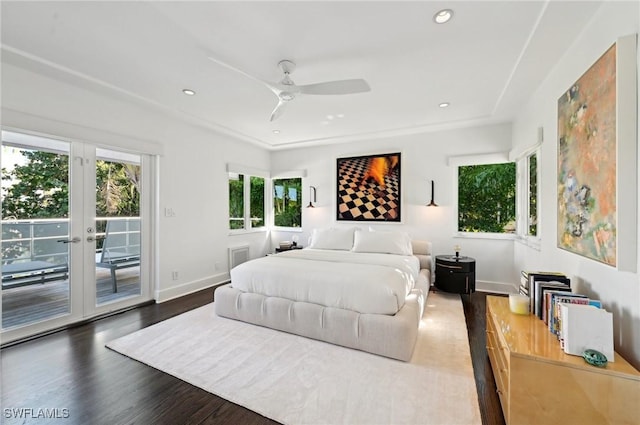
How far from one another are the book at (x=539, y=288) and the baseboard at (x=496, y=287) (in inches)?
90.3

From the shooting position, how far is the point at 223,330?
2777mm

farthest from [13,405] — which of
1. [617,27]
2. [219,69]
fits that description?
[617,27]

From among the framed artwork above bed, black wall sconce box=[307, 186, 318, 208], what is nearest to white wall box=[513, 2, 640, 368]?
the framed artwork above bed

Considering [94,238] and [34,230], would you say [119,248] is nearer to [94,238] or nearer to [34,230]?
[94,238]

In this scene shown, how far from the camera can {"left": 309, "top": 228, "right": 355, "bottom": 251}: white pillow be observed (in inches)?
168

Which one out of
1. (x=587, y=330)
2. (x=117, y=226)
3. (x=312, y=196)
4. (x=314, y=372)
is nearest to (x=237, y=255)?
(x=312, y=196)

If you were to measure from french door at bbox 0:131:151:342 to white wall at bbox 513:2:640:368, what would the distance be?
4494mm

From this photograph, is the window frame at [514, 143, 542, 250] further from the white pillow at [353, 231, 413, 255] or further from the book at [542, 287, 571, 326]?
the white pillow at [353, 231, 413, 255]

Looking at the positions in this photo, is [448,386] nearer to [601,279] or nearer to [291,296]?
[601,279]

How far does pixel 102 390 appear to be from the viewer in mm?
1877

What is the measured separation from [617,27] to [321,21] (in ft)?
5.83

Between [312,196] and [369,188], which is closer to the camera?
[369,188]

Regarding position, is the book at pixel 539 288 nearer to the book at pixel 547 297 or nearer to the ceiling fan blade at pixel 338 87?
the book at pixel 547 297

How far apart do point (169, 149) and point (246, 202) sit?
184cm
